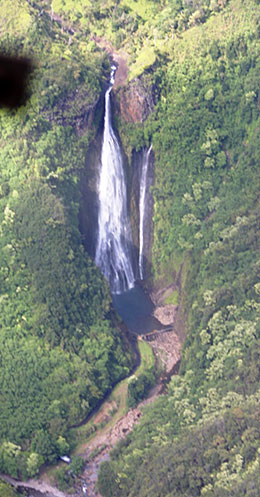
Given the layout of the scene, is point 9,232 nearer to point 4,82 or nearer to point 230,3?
point 4,82

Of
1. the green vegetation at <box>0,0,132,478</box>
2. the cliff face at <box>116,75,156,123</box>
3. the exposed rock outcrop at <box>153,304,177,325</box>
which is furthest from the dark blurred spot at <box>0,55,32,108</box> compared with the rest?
the exposed rock outcrop at <box>153,304,177,325</box>

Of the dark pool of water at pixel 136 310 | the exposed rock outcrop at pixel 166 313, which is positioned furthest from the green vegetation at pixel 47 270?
the exposed rock outcrop at pixel 166 313

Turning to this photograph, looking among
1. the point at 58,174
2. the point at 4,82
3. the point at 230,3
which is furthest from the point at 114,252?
the point at 230,3

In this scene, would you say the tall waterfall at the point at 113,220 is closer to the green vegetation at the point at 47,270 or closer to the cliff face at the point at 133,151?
the cliff face at the point at 133,151

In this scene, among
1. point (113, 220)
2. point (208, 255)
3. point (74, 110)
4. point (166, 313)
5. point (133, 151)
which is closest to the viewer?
point (208, 255)

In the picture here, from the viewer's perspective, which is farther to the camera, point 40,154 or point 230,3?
point 230,3

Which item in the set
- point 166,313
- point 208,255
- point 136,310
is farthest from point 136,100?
point 166,313

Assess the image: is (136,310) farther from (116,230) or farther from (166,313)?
(116,230)

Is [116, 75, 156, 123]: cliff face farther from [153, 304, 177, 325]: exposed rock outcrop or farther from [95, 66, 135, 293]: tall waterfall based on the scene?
[153, 304, 177, 325]: exposed rock outcrop
